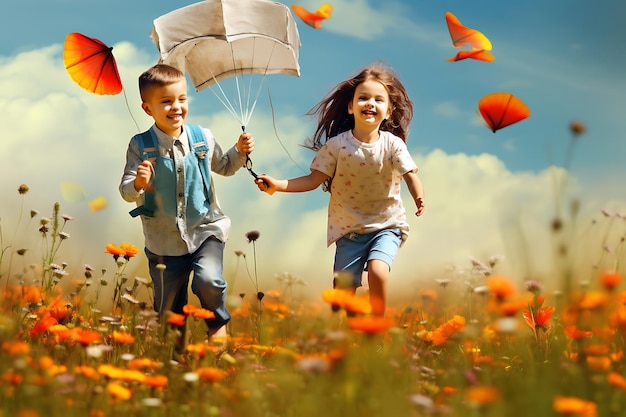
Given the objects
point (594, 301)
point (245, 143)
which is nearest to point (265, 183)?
point (245, 143)

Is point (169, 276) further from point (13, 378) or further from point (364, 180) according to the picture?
point (13, 378)

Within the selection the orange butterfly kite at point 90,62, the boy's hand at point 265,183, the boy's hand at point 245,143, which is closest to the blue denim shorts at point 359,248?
the boy's hand at point 265,183

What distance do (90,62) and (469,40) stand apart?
2.45m

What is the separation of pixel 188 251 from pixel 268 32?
154 cm

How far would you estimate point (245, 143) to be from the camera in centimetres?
483

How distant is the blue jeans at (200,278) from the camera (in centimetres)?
475

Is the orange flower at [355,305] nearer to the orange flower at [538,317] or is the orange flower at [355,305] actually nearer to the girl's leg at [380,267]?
the orange flower at [538,317]

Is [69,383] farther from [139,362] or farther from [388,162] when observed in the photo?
[388,162]

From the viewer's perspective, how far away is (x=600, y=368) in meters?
2.64

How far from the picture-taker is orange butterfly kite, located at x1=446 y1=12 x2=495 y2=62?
4.75 metres

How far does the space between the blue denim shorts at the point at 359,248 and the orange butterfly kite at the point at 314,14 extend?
4.62 ft

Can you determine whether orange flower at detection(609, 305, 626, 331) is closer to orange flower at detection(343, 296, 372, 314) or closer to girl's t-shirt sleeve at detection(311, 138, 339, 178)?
orange flower at detection(343, 296, 372, 314)

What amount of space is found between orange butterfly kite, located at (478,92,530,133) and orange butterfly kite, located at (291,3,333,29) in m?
1.24

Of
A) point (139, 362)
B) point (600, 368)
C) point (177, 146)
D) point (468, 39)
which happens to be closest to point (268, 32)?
point (177, 146)
